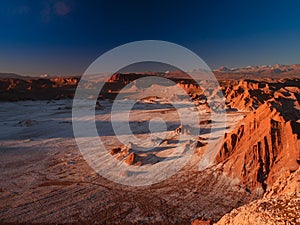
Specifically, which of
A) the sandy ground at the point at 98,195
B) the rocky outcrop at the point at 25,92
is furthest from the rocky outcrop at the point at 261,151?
the rocky outcrop at the point at 25,92

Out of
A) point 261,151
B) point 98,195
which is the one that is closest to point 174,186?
point 98,195

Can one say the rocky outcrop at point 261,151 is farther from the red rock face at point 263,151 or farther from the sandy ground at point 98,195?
the sandy ground at point 98,195

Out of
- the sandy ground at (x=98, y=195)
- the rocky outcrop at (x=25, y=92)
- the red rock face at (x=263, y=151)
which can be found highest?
the rocky outcrop at (x=25, y=92)

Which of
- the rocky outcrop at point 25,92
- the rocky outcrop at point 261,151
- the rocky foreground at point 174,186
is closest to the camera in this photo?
the rocky foreground at point 174,186

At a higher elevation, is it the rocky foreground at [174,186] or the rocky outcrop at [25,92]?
the rocky outcrop at [25,92]

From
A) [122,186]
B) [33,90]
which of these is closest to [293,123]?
[122,186]

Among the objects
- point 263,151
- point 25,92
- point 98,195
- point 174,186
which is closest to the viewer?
point 98,195

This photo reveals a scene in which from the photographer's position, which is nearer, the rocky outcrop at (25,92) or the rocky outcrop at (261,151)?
the rocky outcrop at (261,151)

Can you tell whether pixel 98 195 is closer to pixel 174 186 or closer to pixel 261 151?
pixel 174 186

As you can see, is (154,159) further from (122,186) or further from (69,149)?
(69,149)

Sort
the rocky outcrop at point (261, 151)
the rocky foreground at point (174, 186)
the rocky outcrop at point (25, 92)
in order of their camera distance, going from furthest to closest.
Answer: the rocky outcrop at point (25, 92)
the rocky outcrop at point (261, 151)
the rocky foreground at point (174, 186)

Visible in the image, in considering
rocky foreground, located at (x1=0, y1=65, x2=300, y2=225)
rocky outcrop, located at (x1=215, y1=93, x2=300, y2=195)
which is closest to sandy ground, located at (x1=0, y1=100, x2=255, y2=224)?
rocky foreground, located at (x1=0, y1=65, x2=300, y2=225)

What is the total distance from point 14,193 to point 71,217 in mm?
3592

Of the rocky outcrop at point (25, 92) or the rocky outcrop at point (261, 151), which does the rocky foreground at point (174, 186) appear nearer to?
the rocky outcrop at point (261, 151)
